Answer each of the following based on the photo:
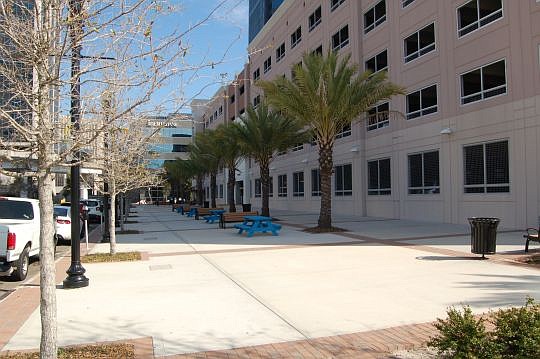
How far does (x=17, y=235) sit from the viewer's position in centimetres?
980

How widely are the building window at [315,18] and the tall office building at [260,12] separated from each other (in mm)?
14024

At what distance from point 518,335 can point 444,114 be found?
20.0 m

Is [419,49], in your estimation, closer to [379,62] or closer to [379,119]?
[379,62]

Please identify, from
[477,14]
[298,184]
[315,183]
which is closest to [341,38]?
[315,183]

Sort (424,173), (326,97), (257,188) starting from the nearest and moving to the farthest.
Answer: (326,97) < (424,173) < (257,188)

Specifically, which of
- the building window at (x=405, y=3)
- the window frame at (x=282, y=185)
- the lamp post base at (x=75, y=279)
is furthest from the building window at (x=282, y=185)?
the lamp post base at (x=75, y=279)

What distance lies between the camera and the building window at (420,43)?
24.4 metres

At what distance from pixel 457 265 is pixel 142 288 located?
6144 mm

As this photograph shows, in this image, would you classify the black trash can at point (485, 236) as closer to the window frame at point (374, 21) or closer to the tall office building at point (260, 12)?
the window frame at point (374, 21)

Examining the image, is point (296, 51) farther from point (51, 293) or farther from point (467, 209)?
point (51, 293)

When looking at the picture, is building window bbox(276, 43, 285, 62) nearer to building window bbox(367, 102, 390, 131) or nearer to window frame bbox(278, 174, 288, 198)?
window frame bbox(278, 174, 288, 198)

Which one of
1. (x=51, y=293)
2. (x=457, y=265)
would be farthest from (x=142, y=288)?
(x=457, y=265)

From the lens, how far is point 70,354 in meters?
4.93

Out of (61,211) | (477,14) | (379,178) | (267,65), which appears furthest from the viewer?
(267,65)
